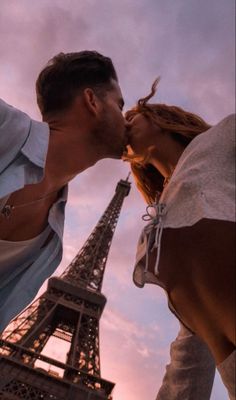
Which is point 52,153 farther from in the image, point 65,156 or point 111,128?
point 111,128

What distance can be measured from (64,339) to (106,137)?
22.0 meters

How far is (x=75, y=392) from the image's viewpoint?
18.6 meters

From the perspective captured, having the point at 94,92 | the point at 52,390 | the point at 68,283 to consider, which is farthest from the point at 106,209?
the point at 94,92

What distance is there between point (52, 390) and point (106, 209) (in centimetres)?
1656

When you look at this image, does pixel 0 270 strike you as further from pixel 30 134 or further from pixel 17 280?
pixel 30 134

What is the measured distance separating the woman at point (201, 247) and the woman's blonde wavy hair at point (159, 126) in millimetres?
511

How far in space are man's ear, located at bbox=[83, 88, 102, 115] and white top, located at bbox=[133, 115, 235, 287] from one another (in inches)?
49.1

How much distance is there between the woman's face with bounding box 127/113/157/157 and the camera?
238cm

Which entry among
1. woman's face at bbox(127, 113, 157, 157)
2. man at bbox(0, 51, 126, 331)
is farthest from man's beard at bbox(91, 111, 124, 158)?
woman's face at bbox(127, 113, 157, 157)

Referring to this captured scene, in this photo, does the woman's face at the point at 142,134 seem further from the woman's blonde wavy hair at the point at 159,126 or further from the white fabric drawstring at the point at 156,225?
the white fabric drawstring at the point at 156,225

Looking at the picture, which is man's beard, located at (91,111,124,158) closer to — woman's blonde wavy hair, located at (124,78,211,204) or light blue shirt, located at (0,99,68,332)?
woman's blonde wavy hair, located at (124,78,211,204)

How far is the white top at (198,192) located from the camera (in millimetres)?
1381

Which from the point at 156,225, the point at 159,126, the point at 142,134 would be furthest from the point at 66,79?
the point at 156,225

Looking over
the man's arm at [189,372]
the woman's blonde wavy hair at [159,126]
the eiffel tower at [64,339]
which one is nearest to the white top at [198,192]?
the man's arm at [189,372]
